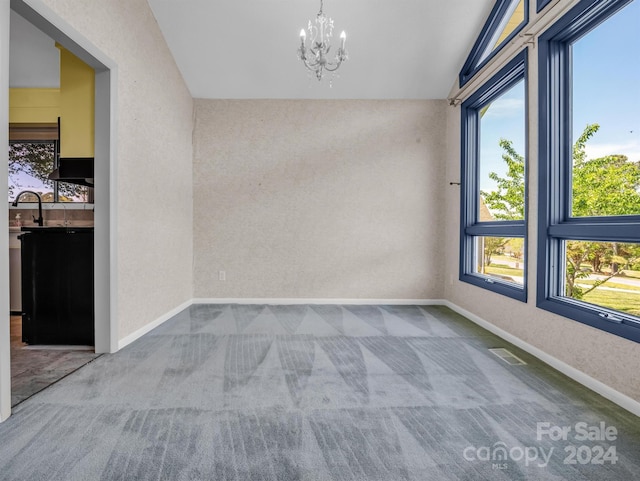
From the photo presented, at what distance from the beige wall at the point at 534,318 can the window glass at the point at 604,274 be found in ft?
0.73

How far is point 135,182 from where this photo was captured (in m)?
3.17

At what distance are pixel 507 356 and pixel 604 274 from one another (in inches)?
35.8

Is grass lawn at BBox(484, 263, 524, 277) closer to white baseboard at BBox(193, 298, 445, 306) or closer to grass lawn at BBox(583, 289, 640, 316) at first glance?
grass lawn at BBox(583, 289, 640, 316)

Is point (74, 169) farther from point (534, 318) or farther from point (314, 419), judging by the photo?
point (534, 318)

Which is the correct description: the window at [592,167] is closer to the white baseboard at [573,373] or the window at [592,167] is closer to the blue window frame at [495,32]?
the white baseboard at [573,373]

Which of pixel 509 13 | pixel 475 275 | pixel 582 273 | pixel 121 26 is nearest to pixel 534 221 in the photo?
pixel 582 273

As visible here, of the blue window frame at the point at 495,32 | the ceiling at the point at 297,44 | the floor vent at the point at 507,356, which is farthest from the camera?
the ceiling at the point at 297,44

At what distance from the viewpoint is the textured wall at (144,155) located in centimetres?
286

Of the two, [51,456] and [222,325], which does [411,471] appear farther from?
[222,325]

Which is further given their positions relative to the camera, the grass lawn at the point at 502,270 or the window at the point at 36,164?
the window at the point at 36,164

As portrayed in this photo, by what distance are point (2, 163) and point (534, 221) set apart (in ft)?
11.6

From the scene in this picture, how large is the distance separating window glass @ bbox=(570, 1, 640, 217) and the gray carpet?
1.25 m

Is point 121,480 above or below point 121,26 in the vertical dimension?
below

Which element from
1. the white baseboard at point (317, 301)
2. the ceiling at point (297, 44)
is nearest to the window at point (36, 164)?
the ceiling at point (297, 44)
